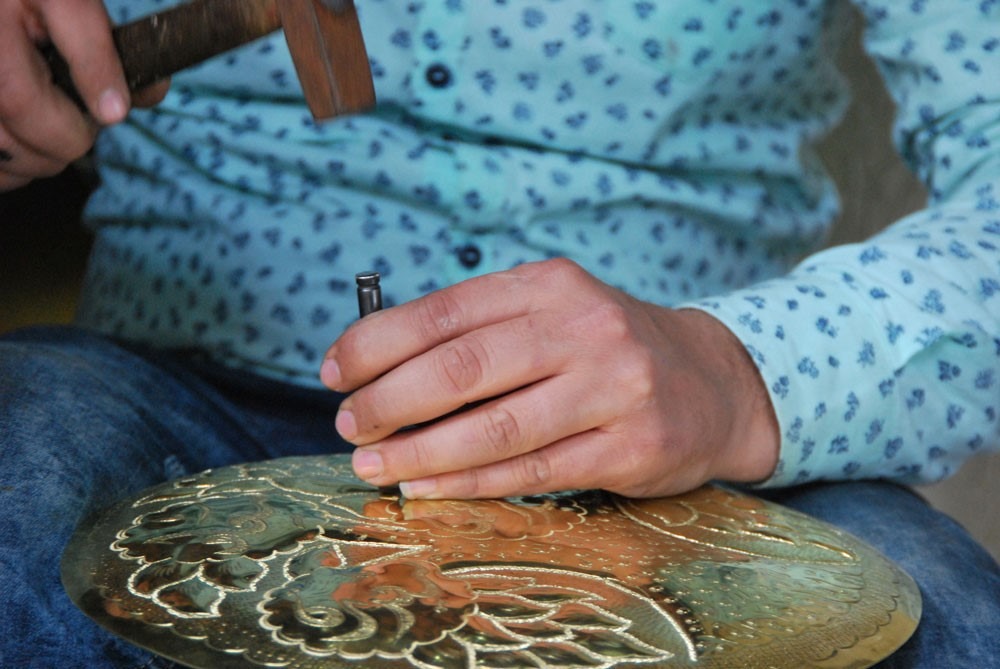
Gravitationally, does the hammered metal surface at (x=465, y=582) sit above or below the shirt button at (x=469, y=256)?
below

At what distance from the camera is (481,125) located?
830 mm

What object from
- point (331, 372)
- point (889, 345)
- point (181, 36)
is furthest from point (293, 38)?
point (889, 345)

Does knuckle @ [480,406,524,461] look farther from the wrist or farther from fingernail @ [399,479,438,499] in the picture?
the wrist

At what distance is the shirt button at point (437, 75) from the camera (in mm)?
812

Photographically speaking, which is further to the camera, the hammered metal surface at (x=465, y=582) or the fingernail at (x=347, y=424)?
the fingernail at (x=347, y=424)

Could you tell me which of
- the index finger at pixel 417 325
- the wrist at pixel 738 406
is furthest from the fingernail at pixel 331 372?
the wrist at pixel 738 406

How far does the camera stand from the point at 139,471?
26.3 inches

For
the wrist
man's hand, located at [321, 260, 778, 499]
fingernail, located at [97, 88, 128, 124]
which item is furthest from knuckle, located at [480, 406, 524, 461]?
fingernail, located at [97, 88, 128, 124]

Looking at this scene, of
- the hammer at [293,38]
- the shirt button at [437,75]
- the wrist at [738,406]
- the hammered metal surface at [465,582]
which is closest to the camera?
the hammered metal surface at [465,582]

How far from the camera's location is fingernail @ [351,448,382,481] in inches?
22.6

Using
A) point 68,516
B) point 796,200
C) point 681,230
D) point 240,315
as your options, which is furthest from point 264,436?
point 796,200

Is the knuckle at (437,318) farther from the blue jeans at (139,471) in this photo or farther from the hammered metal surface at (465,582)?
the blue jeans at (139,471)

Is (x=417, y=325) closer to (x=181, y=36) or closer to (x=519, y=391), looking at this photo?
(x=519, y=391)

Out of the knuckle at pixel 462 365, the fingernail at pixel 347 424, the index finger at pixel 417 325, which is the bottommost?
the fingernail at pixel 347 424
